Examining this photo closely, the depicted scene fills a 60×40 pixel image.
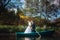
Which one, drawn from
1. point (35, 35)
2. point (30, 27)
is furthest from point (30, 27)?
point (35, 35)

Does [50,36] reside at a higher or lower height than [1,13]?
lower

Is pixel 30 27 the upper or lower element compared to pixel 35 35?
upper

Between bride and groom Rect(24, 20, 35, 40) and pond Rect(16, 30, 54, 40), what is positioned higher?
bride and groom Rect(24, 20, 35, 40)

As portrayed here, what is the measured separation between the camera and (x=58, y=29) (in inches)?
124

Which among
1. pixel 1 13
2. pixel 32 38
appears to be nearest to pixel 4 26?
pixel 1 13

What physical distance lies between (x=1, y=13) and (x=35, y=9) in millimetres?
430

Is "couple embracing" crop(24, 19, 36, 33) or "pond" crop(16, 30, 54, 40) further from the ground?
"couple embracing" crop(24, 19, 36, 33)

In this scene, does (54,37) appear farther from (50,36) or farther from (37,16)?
(37,16)

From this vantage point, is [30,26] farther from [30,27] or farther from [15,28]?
[15,28]

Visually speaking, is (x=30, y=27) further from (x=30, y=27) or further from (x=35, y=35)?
(x=35, y=35)

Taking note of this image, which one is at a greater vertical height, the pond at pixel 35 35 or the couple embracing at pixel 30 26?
the couple embracing at pixel 30 26

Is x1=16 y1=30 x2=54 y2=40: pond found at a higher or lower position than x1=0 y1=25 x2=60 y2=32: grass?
lower

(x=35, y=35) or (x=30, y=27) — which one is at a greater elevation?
(x=30, y=27)

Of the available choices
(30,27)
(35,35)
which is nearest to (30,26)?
(30,27)
